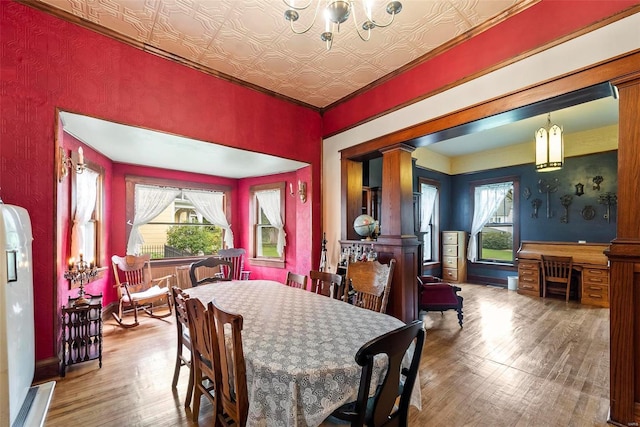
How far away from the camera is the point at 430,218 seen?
6992mm

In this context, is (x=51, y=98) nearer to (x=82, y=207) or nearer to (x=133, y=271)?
(x=82, y=207)

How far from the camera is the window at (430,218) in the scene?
264 inches

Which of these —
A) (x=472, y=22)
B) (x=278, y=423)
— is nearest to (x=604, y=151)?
(x=472, y=22)

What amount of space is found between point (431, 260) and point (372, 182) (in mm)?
2995

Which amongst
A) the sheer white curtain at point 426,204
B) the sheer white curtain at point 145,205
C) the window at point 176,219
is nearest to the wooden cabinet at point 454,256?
the sheer white curtain at point 426,204

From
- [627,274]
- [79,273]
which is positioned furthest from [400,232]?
[79,273]

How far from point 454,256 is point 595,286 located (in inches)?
102

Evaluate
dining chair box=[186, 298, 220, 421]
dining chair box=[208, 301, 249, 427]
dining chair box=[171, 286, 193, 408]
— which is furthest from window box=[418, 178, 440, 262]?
dining chair box=[208, 301, 249, 427]

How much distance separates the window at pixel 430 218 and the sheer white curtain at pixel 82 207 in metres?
6.25

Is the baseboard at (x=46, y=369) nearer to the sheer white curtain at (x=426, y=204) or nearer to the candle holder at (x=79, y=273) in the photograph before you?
the candle holder at (x=79, y=273)

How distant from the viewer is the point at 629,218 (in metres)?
1.90

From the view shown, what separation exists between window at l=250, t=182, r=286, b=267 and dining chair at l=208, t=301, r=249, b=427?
3.52 m

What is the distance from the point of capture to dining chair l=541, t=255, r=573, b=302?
16.8ft

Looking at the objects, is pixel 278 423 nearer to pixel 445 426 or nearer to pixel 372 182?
pixel 445 426
